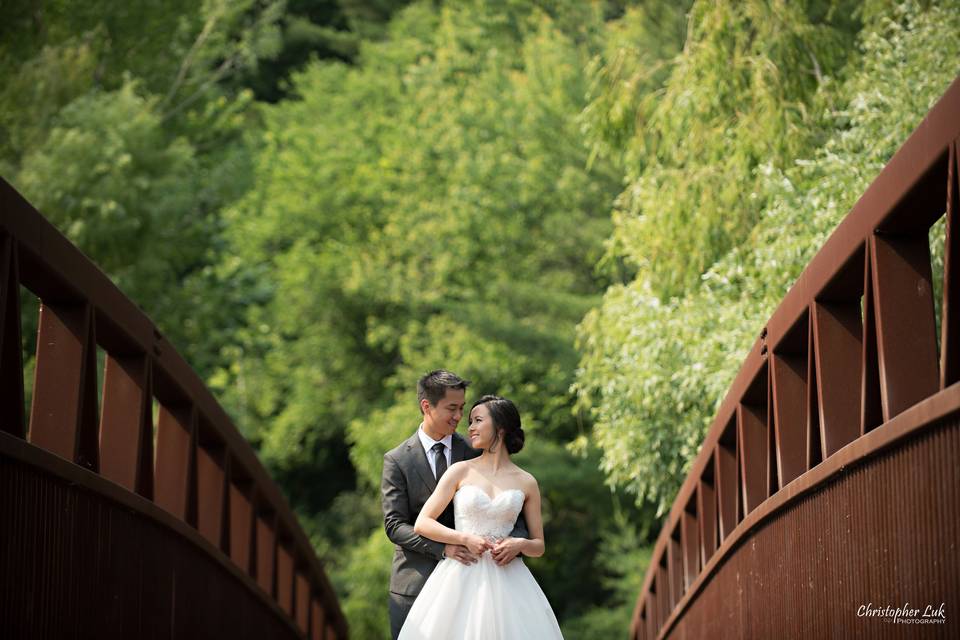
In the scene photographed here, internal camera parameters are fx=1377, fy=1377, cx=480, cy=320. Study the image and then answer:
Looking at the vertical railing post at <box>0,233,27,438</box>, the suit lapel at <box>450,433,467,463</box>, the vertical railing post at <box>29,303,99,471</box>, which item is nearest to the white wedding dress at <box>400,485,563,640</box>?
the suit lapel at <box>450,433,467,463</box>

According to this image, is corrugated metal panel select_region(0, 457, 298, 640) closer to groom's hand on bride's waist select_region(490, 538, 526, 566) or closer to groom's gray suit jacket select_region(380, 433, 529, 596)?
groom's gray suit jacket select_region(380, 433, 529, 596)

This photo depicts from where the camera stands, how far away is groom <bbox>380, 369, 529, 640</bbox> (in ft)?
22.1

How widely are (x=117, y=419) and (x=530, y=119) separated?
22.1m

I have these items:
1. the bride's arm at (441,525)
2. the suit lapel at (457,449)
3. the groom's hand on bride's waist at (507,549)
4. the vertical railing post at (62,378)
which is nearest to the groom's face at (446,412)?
the suit lapel at (457,449)

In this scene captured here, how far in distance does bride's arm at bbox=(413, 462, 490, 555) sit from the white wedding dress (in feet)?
0.20

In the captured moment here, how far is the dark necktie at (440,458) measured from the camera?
22.8 feet

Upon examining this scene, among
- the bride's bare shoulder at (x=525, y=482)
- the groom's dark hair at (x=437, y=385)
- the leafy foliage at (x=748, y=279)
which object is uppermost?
the leafy foliage at (x=748, y=279)

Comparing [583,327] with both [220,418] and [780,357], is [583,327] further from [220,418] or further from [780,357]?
[780,357]

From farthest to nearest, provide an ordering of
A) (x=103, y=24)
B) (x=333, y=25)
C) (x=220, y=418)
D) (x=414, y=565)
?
(x=333, y=25) → (x=103, y=24) → (x=220, y=418) → (x=414, y=565)

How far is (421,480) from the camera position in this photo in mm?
6906

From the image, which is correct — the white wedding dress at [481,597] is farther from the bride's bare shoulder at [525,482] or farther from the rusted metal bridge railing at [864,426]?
the rusted metal bridge railing at [864,426]

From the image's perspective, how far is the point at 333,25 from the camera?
142 feet

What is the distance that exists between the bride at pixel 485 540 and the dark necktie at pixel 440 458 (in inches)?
11.5

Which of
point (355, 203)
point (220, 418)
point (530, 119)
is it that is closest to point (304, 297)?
point (355, 203)
